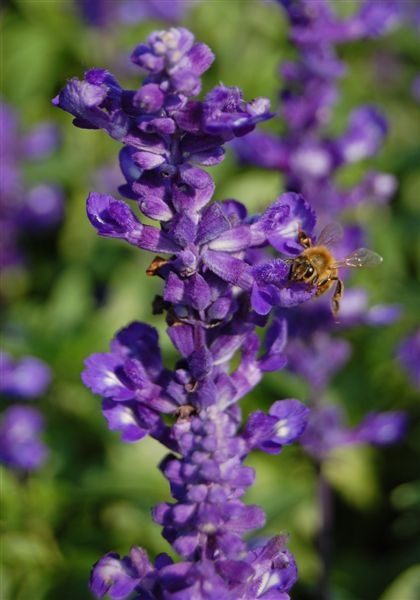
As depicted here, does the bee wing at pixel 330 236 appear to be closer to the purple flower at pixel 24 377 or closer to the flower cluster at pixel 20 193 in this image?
the purple flower at pixel 24 377

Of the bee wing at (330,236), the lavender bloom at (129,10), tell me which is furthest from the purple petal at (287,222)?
the lavender bloom at (129,10)

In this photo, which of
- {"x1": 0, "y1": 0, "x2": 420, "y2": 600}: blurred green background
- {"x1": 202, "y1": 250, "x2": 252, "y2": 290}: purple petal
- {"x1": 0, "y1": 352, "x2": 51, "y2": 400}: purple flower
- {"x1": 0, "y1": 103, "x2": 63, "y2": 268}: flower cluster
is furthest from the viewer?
{"x1": 0, "y1": 103, "x2": 63, "y2": 268}: flower cluster

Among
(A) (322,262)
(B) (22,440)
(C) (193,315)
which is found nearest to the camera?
(C) (193,315)

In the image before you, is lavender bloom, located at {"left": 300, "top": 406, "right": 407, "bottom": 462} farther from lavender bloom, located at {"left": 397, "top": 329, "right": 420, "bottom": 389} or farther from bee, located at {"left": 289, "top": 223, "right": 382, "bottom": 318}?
bee, located at {"left": 289, "top": 223, "right": 382, "bottom": 318}

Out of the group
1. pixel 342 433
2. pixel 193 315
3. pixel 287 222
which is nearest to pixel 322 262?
pixel 287 222

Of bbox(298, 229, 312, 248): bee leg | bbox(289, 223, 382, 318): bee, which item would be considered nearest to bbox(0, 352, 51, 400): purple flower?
bbox(289, 223, 382, 318): bee

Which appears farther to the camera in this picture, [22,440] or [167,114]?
[22,440]

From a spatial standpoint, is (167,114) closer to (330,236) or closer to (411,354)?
(330,236)
